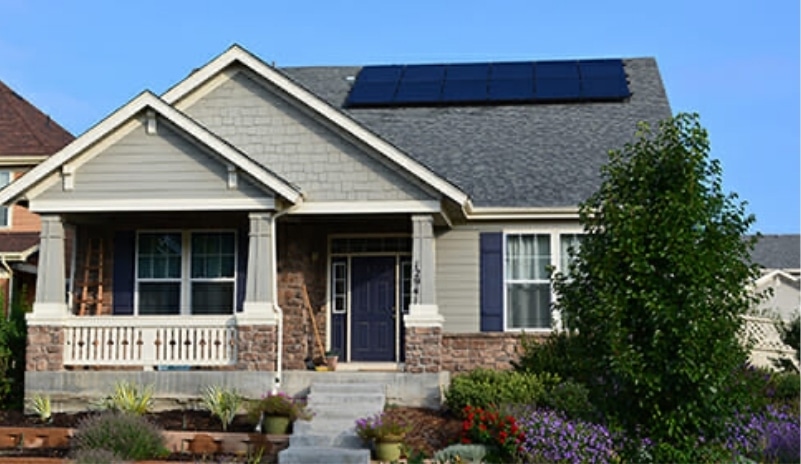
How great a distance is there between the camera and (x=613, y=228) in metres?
9.48

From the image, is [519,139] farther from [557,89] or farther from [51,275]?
[51,275]

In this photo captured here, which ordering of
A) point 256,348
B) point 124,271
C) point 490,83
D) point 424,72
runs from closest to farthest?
point 256,348 → point 124,271 → point 490,83 → point 424,72

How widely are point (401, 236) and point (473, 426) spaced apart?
5.83 metres

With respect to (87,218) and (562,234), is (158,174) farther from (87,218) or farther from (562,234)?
(562,234)

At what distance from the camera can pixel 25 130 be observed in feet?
77.7

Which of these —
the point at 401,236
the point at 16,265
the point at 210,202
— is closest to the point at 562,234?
the point at 401,236

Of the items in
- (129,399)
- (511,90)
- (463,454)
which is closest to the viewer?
(463,454)

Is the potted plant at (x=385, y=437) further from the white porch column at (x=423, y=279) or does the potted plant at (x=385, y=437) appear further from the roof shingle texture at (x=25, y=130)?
the roof shingle texture at (x=25, y=130)

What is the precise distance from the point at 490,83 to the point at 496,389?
10.4 m

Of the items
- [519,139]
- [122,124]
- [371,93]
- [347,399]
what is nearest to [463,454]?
[347,399]

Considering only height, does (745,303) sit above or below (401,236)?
below

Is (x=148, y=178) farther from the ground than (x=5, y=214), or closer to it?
closer to it

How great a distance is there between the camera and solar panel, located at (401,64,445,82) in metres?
24.0

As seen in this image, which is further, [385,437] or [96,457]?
[385,437]
